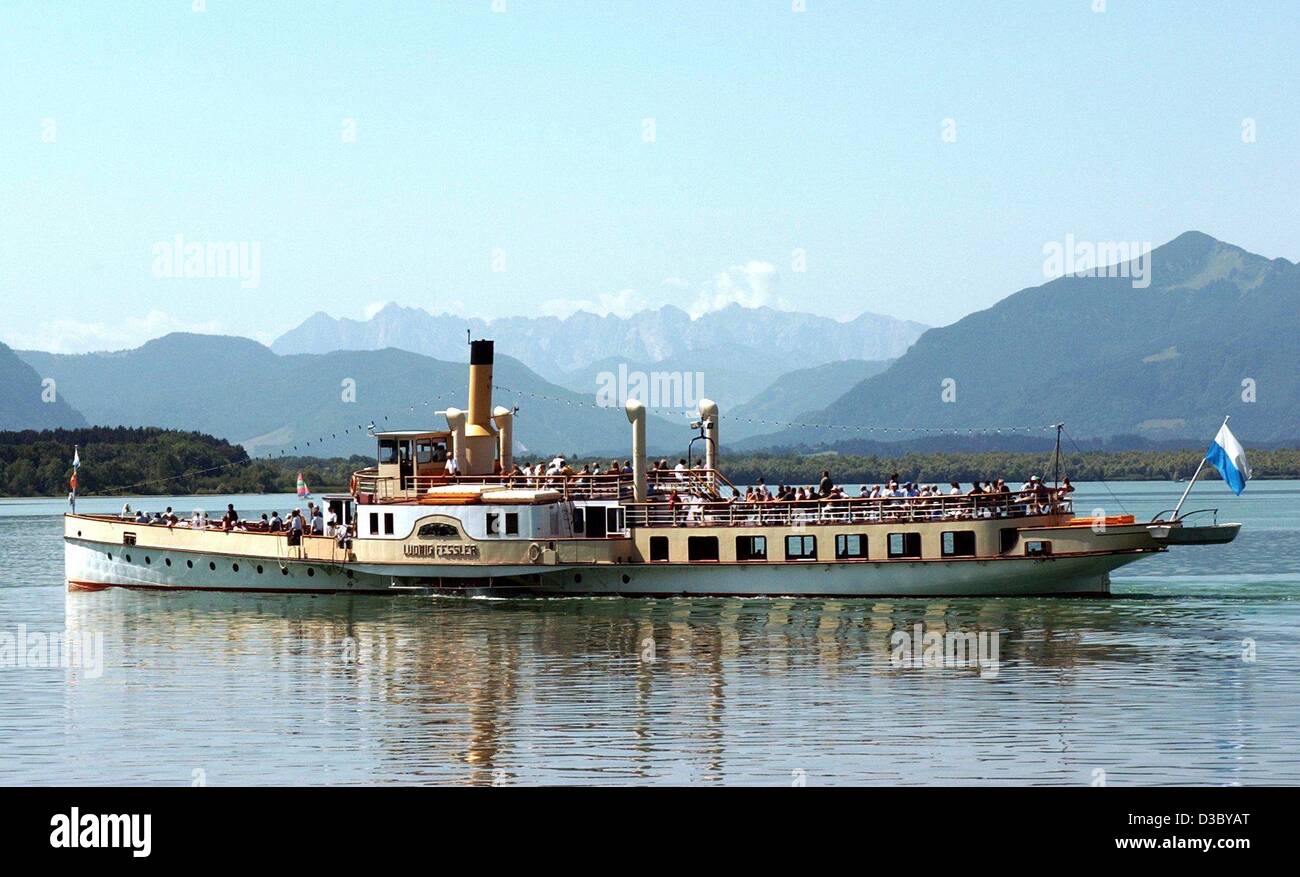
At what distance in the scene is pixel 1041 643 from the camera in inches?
1518

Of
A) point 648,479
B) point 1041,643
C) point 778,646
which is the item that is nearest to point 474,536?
point 648,479

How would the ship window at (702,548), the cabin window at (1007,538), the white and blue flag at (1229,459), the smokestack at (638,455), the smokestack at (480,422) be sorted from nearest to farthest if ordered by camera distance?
the white and blue flag at (1229,459) → the cabin window at (1007,538) → the ship window at (702,548) → the smokestack at (638,455) → the smokestack at (480,422)

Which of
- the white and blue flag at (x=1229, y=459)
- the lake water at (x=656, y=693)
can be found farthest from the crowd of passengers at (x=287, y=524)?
the white and blue flag at (x=1229, y=459)

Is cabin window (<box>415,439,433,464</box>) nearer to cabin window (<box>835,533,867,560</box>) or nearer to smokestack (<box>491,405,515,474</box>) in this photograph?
smokestack (<box>491,405,515,474</box>)

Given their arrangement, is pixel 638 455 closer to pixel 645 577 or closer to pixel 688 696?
pixel 645 577

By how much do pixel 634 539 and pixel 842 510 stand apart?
20.9ft

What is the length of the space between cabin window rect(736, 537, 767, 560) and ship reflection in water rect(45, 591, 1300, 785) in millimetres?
1456

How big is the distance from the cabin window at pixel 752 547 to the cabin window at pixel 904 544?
3771 millimetres

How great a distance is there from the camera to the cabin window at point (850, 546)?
1873 inches

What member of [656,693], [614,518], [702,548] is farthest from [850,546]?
[656,693]

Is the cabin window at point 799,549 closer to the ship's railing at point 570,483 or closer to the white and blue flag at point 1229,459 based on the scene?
the ship's railing at point 570,483

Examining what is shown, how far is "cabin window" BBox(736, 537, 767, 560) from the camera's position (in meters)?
Result: 48.2

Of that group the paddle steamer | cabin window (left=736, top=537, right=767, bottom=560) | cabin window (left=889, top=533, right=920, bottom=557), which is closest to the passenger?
the paddle steamer
